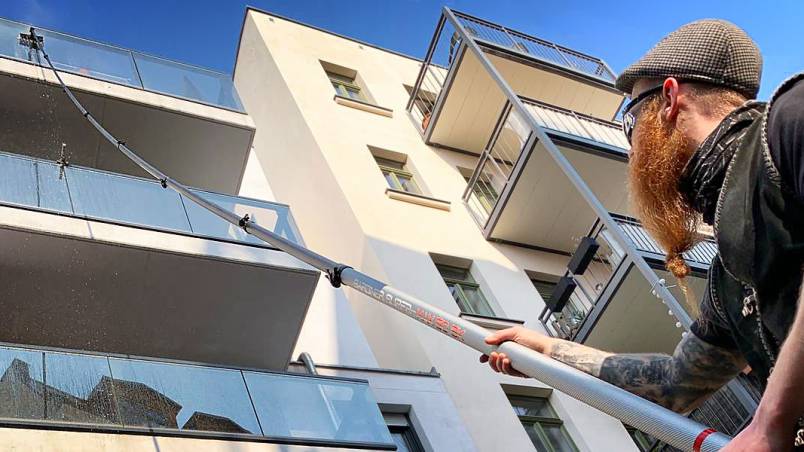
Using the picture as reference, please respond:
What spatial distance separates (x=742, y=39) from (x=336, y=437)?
4.98 m

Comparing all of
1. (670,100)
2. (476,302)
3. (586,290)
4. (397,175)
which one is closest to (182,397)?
(670,100)

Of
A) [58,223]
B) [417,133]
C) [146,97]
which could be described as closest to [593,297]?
[417,133]

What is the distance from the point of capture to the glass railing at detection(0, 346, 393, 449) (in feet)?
16.6

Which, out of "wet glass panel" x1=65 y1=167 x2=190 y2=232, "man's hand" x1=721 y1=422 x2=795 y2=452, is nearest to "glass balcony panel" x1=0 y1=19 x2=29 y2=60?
"wet glass panel" x1=65 y1=167 x2=190 y2=232

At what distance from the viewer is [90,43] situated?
10516mm

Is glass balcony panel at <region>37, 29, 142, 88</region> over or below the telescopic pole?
over

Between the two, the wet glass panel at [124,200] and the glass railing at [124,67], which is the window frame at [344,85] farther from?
the wet glass panel at [124,200]

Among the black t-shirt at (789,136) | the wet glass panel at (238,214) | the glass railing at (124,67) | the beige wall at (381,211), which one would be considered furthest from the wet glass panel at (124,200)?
the black t-shirt at (789,136)

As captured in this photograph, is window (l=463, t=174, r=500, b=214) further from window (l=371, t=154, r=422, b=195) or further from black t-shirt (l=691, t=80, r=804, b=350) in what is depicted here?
black t-shirt (l=691, t=80, r=804, b=350)

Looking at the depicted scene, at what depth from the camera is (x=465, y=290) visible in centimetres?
1198

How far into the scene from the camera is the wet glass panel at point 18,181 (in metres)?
6.84

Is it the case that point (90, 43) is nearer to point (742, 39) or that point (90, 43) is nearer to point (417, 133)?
point (417, 133)

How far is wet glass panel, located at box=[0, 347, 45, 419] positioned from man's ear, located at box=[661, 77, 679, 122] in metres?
4.38

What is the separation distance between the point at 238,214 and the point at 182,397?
2.76m
